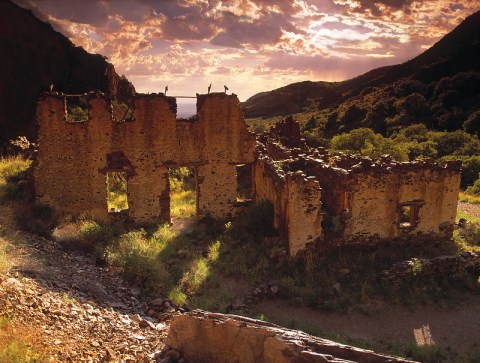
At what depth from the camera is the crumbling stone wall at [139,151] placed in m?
13.3

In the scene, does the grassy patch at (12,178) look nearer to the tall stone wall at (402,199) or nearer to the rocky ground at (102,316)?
the rocky ground at (102,316)

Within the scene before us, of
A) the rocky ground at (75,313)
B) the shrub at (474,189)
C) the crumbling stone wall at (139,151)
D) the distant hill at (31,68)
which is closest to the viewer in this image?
the rocky ground at (75,313)

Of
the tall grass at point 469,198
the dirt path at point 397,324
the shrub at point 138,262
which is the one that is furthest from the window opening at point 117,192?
the tall grass at point 469,198

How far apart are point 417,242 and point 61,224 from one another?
10890 millimetres

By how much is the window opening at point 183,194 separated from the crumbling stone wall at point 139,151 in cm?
125

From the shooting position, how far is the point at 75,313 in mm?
6637

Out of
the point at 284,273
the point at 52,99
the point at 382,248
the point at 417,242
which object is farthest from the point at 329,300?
the point at 52,99

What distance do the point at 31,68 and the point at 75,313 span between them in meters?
33.9

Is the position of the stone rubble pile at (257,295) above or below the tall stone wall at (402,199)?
below

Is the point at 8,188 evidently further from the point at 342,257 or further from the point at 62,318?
the point at 342,257

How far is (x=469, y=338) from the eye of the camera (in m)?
8.70

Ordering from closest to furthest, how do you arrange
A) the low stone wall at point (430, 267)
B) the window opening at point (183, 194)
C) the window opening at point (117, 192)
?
the low stone wall at point (430, 267) < the window opening at point (183, 194) < the window opening at point (117, 192)

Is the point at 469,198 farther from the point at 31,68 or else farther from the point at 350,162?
the point at 31,68

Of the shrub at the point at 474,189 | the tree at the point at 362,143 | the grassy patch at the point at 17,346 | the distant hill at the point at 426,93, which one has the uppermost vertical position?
the distant hill at the point at 426,93
